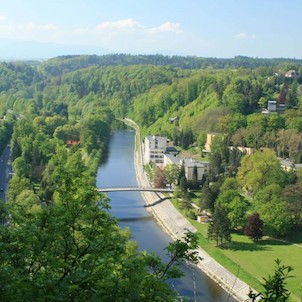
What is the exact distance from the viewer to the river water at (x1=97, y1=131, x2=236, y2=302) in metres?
15.5

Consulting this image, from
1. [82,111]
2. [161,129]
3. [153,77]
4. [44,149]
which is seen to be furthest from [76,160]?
[153,77]

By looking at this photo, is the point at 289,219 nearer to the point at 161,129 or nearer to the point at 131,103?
the point at 161,129

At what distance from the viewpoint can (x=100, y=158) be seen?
121ft

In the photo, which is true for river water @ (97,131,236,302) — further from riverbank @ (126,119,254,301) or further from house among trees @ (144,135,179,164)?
house among trees @ (144,135,179,164)

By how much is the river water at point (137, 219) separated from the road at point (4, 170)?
555cm

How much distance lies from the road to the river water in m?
5.55

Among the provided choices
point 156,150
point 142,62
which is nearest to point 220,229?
point 156,150

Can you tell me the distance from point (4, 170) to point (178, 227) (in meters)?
13.7

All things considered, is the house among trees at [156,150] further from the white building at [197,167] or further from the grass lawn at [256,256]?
the grass lawn at [256,256]

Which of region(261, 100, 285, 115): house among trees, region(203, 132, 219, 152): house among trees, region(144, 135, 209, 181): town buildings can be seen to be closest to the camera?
region(144, 135, 209, 181): town buildings

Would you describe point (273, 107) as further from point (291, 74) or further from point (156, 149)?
point (291, 74)

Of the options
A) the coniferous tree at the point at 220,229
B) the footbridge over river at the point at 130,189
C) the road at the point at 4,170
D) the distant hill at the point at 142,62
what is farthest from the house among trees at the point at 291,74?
the distant hill at the point at 142,62

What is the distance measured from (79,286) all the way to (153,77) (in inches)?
2610

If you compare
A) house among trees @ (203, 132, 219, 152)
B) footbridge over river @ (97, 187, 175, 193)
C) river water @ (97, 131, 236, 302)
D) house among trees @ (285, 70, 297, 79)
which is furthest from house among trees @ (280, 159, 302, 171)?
house among trees @ (285, 70, 297, 79)
